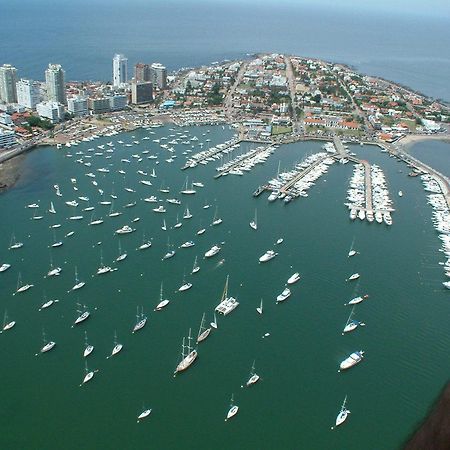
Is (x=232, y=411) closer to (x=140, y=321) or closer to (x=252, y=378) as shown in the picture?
(x=252, y=378)

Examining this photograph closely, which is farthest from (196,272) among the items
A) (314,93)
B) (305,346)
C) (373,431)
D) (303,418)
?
(314,93)

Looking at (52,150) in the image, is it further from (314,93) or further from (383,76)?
(383,76)

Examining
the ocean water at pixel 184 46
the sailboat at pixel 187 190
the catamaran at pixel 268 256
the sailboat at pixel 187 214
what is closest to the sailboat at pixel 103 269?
the sailboat at pixel 187 214

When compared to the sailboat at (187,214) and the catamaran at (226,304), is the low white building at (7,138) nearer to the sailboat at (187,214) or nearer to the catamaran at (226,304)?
the sailboat at (187,214)

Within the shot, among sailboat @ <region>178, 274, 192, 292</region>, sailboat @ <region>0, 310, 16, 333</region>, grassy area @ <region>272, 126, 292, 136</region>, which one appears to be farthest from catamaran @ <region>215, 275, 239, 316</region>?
grassy area @ <region>272, 126, 292, 136</region>

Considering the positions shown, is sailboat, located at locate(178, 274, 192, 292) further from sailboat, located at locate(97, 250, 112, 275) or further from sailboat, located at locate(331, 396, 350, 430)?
sailboat, located at locate(331, 396, 350, 430)

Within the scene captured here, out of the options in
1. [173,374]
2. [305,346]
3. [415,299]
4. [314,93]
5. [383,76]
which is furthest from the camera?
[383,76]
